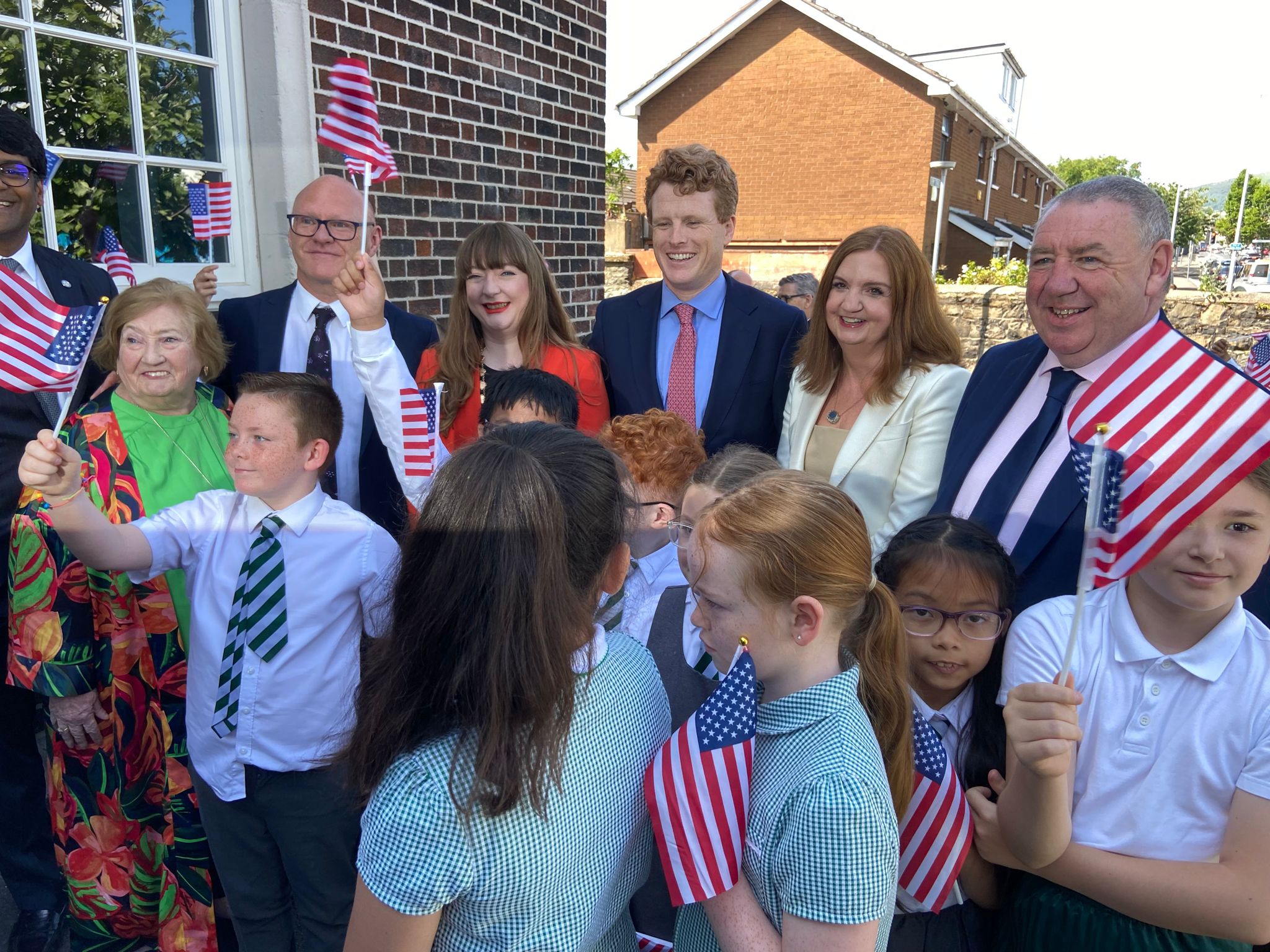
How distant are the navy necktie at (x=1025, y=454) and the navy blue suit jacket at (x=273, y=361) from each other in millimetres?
1850

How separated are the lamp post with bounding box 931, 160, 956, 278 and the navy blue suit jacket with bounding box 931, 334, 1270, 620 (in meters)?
19.2

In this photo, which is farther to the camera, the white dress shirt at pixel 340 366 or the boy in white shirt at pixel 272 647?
the white dress shirt at pixel 340 366

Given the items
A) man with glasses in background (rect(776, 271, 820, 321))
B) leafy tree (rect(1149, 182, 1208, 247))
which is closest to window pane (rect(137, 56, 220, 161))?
man with glasses in background (rect(776, 271, 820, 321))

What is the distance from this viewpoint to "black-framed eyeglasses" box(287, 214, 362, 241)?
9.52 ft

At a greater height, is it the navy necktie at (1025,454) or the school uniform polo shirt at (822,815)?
the navy necktie at (1025,454)

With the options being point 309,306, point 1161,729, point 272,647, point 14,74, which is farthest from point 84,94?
point 1161,729

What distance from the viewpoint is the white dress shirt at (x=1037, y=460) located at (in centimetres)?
210

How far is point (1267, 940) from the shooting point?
149 cm

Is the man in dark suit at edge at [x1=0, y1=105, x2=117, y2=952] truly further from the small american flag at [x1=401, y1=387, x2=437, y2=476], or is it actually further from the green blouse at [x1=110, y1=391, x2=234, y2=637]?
the small american flag at [x1=401, y1=387, x2=437, y2=476]

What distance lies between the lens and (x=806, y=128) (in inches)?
831

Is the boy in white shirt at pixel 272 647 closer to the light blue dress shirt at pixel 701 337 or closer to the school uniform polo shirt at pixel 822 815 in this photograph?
the school uniform polo shirt at pixel 822 815

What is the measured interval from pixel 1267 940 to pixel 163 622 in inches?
103

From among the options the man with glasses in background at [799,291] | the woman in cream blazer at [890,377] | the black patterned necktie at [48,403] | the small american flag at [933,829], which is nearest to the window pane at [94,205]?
the black patterned necktie at [48,403]

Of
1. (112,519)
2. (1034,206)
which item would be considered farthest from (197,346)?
(1034,206)
